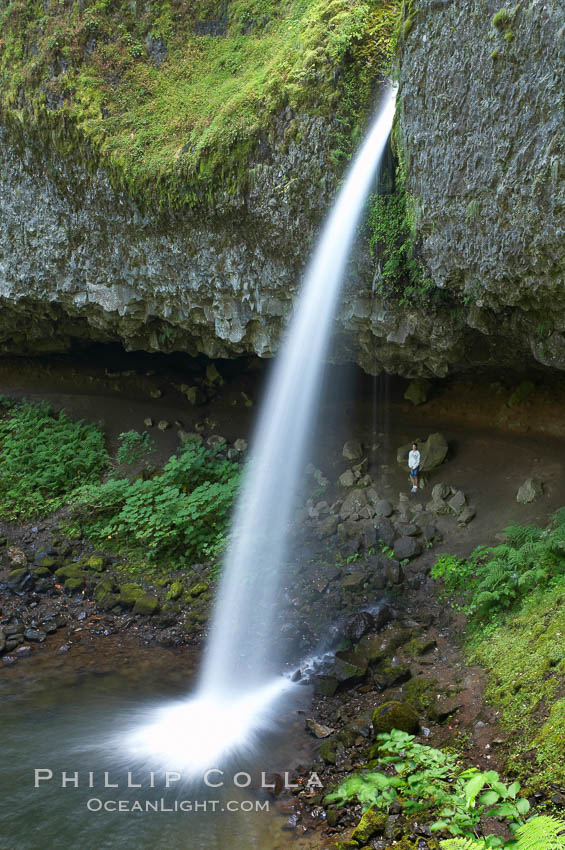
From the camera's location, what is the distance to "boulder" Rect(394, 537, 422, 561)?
916 centimetres

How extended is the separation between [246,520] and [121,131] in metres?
7.04

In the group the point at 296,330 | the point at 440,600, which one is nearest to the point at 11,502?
the point at 296,330

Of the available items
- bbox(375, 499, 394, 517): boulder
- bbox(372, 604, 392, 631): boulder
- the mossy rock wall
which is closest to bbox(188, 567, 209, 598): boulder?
bbox(372, 604, 392, 631): boulder

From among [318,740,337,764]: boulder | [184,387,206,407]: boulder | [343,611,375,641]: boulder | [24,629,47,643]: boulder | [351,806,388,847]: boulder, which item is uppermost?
[184,387,206,407]: boulder

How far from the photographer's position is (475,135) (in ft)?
18.5

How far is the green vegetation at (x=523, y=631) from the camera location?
4812mm

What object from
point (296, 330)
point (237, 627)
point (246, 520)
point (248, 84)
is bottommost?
point (237, 627)

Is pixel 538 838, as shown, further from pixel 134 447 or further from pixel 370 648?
pixel 134 447

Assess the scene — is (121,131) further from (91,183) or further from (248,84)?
(248,84)

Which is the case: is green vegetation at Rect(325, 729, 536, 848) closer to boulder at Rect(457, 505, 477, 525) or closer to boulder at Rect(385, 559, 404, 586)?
boulder at Rect(385, 559, 404, 586)

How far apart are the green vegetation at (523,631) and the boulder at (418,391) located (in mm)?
3907

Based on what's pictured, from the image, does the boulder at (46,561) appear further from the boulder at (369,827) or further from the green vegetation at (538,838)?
the green vegetation at (538,838)

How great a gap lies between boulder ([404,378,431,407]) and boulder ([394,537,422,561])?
339 centimetres

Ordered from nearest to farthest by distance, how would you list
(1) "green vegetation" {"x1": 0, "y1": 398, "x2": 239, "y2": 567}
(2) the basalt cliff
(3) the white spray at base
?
(2) the basalt cliff → (3) the white spray at base → (1) "green vegetation" {"x1": 0, "y1": 398, "x2": 239, "y2": 567}
